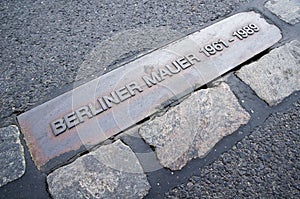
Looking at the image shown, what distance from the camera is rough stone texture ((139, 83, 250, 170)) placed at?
1.52m

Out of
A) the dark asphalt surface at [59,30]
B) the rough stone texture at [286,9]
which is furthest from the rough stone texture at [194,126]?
the rough stone texture at [286,9]

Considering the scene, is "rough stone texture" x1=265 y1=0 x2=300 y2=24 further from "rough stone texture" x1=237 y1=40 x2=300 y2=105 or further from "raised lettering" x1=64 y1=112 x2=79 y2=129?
"raised lettering" x1=64 y1=112 x2=79 y2=129

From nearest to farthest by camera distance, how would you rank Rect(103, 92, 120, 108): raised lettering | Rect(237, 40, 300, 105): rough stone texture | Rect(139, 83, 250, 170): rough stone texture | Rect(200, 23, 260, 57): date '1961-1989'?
Rect(139, 83, 250, 170): rough stone texture, Rect(103, 92, 120, 108): raised lettering, Rect(237, 40, 300, 105): rough stone texture, Rect(200, 23, 260, 57): date '1961-1989'

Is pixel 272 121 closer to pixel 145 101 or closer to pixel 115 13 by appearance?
pixel 145 101

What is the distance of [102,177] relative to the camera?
4.68ft

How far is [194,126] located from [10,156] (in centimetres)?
97

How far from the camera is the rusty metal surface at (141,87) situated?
1535 mm

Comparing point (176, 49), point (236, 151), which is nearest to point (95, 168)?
point (236, 151)

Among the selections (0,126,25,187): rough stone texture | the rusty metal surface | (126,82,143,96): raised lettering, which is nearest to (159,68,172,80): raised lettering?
the rusty metal surface

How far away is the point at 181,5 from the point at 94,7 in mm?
649

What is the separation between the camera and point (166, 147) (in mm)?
1529

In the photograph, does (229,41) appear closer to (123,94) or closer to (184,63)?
(184,63)

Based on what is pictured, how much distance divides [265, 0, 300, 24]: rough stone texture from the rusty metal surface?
0.16 m

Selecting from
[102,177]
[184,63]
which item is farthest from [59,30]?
[102,177]
